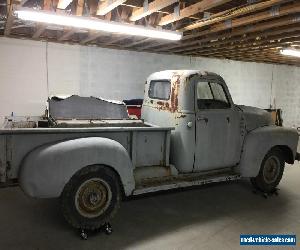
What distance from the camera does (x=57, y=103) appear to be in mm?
5160

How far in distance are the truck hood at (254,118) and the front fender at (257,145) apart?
0.38 ft

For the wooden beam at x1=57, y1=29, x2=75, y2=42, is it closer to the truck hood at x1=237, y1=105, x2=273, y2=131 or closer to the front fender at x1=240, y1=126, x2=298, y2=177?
the truck hood at x1=237, y1=105, x2=273, y2=131

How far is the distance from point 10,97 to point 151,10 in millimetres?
4879

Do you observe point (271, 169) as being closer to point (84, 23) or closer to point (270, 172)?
point (270, 172)

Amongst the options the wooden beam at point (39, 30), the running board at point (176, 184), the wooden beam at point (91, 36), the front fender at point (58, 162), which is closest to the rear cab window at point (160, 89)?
the running board at point (176, 184)

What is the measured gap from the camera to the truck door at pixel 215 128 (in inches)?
188

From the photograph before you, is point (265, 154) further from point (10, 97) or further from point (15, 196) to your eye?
point (10, 97)

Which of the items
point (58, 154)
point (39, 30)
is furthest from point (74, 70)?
point (58, 154)

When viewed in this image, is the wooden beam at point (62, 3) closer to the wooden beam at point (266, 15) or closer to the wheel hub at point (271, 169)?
the wooden beam at point (266, 15)

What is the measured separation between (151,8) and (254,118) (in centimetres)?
268

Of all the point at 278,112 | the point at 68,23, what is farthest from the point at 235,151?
the point at 278,112

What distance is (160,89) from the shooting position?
17.4 ft

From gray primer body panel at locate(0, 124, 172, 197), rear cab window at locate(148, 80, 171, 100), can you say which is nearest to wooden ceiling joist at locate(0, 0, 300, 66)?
rear cab window at locate(148, 80, 171, 100)

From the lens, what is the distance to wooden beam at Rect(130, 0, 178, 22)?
15.0 ft
